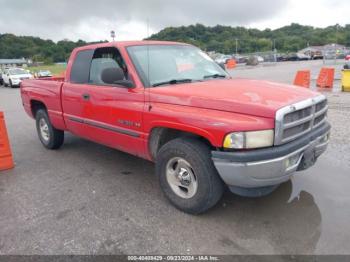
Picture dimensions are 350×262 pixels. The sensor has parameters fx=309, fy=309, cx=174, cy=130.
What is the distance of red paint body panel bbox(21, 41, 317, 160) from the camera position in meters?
2.90

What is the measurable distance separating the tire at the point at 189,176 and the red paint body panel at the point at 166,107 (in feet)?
0.69

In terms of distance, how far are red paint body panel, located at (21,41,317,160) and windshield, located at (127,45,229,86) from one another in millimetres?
130

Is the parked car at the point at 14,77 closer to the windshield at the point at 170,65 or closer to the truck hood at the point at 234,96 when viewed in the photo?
the windshield at the point at 170,65

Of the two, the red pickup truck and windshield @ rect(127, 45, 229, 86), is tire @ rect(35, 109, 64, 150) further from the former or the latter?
windshield @ rect(127, 45, 229, 86)

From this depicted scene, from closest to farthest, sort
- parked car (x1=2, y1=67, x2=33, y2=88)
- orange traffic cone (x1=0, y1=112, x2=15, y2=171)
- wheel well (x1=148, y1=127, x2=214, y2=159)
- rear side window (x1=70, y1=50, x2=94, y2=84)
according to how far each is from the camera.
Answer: wheel well (x1=148, y1=127, x2=214, y2=159)
rear side window (x1=70, y1=50, x2=94, y2=84)
orange traffic cone (x1=0, y1=112, x2=15, y2=171)
parked car (x1=2, y1=67, x2=33, y2=88)

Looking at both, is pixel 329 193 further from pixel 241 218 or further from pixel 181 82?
pixel 181 82

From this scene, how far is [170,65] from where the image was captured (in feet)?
13.3

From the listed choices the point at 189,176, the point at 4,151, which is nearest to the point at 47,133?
the point at 4,151

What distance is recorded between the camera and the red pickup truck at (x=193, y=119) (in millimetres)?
2852

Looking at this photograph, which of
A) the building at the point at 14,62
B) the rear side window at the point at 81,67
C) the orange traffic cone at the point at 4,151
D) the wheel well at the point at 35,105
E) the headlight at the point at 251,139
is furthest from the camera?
the building at the point at 14,62

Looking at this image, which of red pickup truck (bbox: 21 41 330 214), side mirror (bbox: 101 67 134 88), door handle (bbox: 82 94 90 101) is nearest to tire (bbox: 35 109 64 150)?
red pickup truck (bbox: 21 41 330 214)

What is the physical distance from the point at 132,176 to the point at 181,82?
5.36ft

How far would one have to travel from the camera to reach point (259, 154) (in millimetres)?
2803

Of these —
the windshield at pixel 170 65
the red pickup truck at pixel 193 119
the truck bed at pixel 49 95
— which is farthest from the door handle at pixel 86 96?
the windshield at pixel 170 65
